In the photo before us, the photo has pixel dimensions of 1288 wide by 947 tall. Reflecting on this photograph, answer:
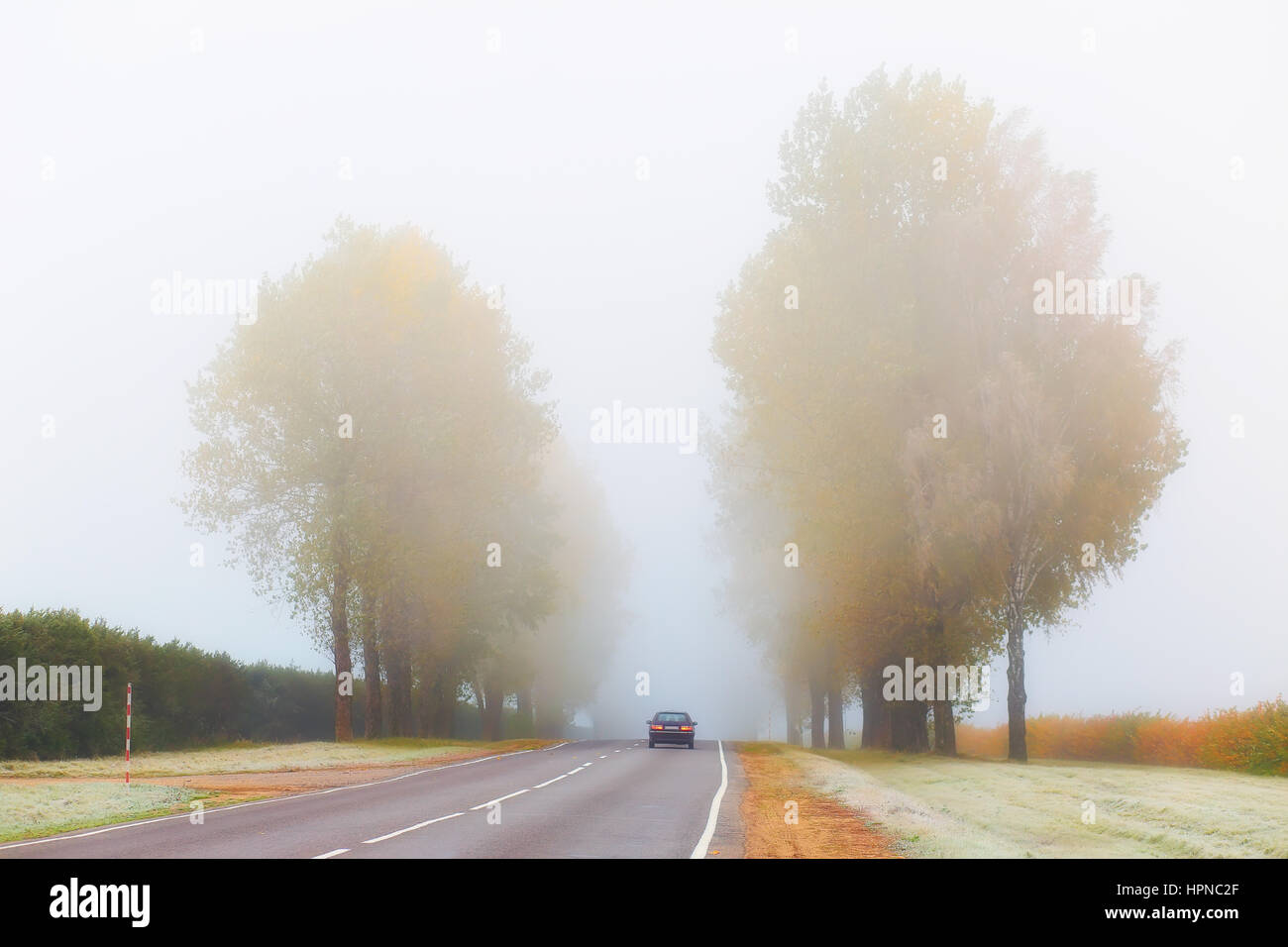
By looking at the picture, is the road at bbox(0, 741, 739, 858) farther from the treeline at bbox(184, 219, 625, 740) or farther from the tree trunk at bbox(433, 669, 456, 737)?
the tree trunk at bbox(433, 669, 456, 737)

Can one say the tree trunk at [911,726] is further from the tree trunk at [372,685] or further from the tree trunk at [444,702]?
the tree trunk at [444,702]

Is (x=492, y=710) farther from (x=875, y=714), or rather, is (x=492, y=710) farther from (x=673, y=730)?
(x=875, y=714)

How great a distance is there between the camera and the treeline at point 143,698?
2814cm

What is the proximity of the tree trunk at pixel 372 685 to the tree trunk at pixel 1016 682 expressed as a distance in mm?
22078

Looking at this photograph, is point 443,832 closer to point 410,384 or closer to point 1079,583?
point 1079,583

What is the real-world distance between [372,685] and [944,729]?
20421 mm

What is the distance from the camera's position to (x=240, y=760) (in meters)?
29.1

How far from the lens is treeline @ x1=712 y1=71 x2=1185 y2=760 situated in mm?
28156

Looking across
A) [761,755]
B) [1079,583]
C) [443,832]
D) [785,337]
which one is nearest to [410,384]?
[785,337]

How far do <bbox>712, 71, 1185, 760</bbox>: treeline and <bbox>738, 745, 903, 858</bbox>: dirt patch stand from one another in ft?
26.4
